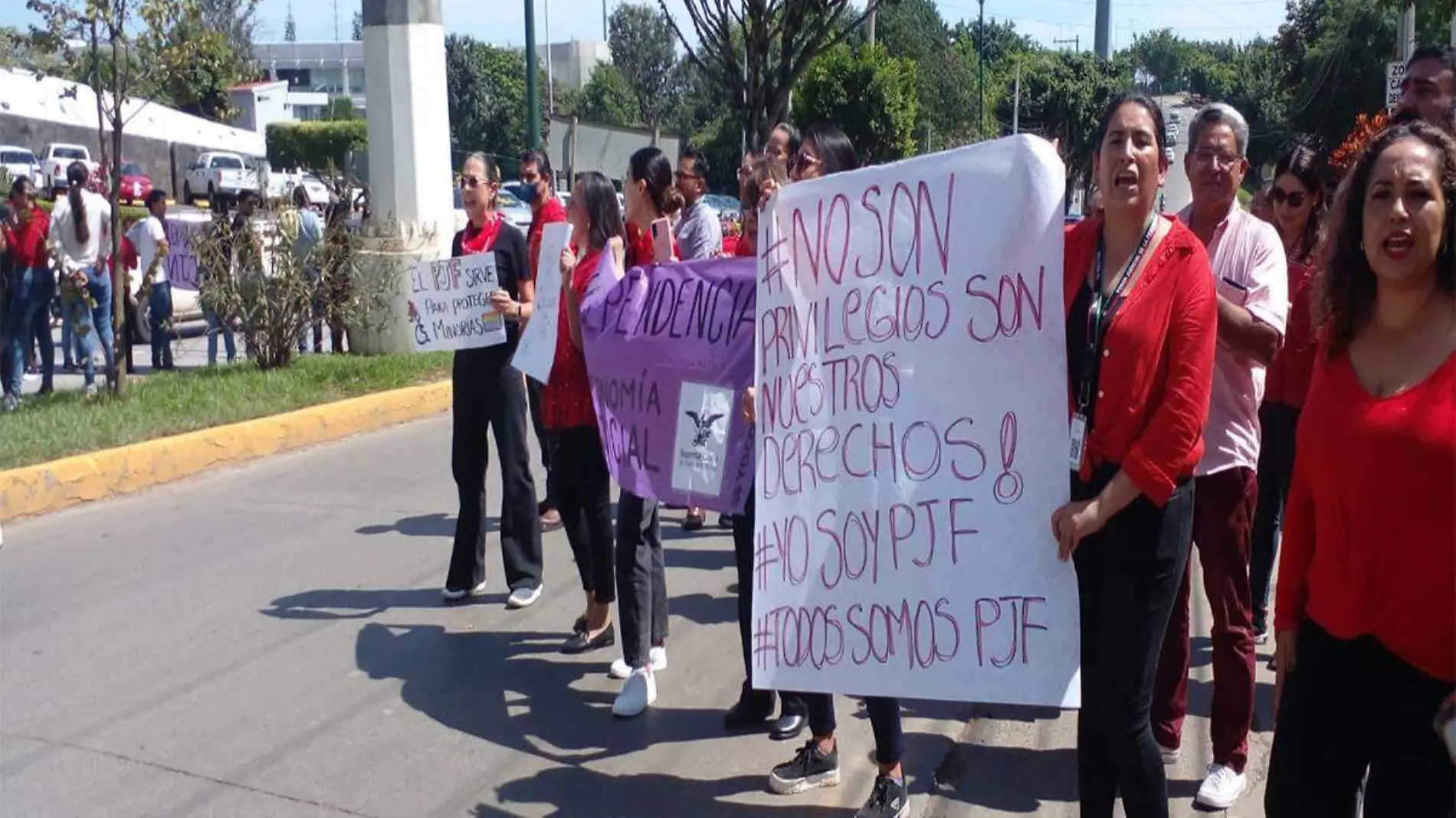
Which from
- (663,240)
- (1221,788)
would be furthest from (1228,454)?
(663,240)

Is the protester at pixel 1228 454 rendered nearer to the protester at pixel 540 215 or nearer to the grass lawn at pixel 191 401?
the protester at pixel 540 215

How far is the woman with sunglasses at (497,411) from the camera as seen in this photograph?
5867 millimetres

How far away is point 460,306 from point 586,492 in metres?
1.17

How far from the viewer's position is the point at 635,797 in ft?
13.7

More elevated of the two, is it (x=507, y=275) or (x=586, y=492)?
(x=507, y=275)

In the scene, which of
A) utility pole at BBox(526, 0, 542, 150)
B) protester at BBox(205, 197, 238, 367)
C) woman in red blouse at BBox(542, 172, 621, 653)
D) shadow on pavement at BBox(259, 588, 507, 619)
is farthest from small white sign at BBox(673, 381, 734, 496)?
utility pole at BBox(526, 0, 542, 150)

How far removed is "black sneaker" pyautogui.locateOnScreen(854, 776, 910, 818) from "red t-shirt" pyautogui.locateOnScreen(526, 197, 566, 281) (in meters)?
2.90

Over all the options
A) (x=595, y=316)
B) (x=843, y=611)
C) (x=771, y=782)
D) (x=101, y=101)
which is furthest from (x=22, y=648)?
(x=101, y=101)


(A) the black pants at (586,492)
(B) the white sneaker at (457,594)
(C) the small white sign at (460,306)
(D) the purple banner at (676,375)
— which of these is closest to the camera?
(D) the purple banner at (676,375)

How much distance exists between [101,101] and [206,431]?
2.89 meters

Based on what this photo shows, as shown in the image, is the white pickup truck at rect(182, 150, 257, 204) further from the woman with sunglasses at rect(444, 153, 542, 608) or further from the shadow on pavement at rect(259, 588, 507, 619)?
the woman with sunglasses at rect(444, 153, 542, 608)

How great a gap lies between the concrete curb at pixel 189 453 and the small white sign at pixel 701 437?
16.4 feet

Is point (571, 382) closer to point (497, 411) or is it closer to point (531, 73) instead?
point (497, 411)

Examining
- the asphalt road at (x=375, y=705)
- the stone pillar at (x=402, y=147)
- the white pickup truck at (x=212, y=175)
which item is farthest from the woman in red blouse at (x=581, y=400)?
the white pickup truck at (x=212, y=175)
